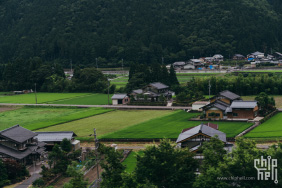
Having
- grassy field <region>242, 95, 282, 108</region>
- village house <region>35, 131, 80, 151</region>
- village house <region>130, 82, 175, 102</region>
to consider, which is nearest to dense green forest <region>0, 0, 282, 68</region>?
village house <region>130, 82, 175, 102</region>

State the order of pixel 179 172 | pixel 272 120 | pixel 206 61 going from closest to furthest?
pixel 179 172, pixel 272 120, pixel 206 61

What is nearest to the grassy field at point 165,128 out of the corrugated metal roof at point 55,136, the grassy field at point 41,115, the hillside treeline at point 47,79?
the corrugated metal roof at point 55,136

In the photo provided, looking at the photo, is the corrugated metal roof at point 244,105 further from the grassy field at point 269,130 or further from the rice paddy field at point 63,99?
the rice paddy field at point 63,99

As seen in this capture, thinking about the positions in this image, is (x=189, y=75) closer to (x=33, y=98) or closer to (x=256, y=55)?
(x=256, y=55)

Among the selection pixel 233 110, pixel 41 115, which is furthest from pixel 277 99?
pixel 41 115

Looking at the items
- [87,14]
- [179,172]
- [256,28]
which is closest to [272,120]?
[179,172]

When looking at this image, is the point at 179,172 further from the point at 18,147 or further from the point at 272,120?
the point at 272,120
